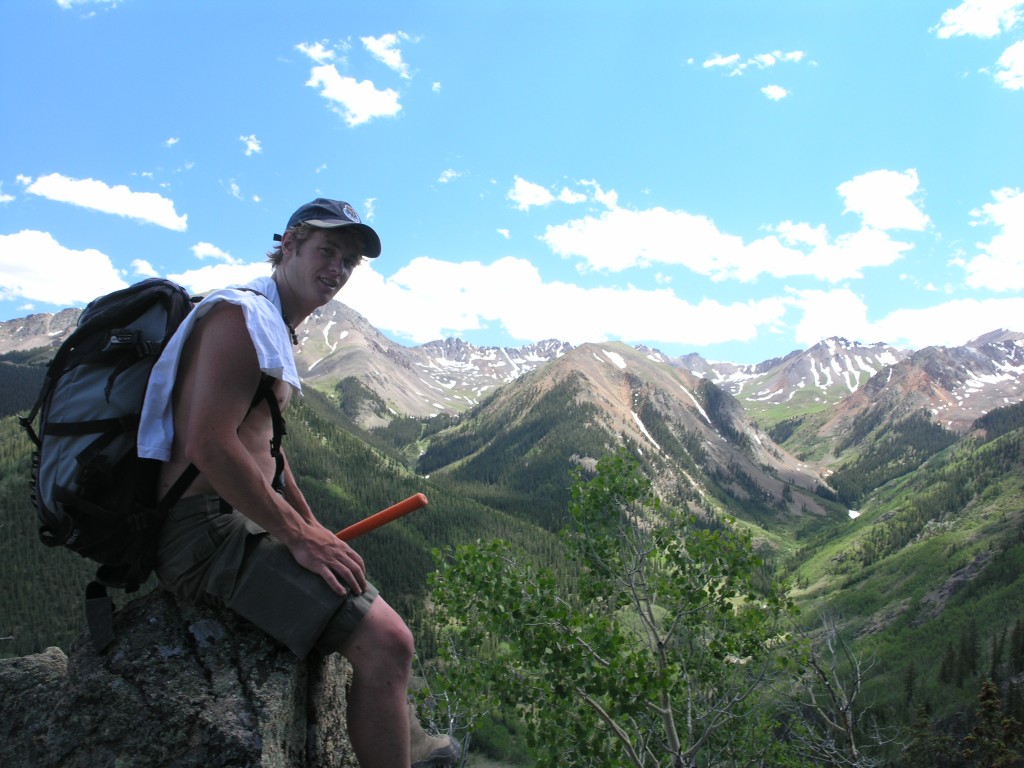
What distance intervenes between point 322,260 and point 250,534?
187cm

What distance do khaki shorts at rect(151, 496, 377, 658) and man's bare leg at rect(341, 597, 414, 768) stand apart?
100 millimetres

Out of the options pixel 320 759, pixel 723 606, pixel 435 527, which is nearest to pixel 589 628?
pixel 723 606

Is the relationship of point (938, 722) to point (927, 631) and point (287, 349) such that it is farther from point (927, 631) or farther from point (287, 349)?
point (287, 349)

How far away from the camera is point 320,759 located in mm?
4117

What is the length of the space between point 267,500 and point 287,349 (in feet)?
2.95

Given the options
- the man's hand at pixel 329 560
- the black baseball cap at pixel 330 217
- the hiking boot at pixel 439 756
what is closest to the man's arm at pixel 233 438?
the man's hand at pixel 329 560

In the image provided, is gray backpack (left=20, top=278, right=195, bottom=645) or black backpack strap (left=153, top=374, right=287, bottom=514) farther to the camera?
black backpack strap (left=153, top=374, right=287, bottom=514)

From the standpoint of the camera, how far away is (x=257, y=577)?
3.55m

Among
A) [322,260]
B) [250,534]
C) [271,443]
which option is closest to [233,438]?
[250,534]

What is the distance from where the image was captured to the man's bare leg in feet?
11.7

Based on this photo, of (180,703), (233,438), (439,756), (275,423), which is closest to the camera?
(233,438)

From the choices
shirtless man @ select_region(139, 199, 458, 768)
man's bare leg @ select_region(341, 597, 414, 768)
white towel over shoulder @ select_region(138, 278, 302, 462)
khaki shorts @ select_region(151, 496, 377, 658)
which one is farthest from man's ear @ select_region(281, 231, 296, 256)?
man's bare leg @ select_region(341, 597, 414, 768)

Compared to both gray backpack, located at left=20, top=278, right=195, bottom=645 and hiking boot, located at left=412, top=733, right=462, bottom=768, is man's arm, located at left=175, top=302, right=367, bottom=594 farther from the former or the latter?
hiking boot, located at left=412, top=733, right=462, bottom=768

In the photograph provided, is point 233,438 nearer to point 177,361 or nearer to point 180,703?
point 177,361
